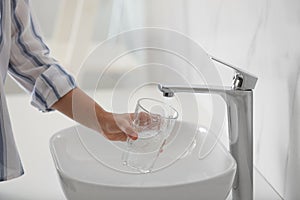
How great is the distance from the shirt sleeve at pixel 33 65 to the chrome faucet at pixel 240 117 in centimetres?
19

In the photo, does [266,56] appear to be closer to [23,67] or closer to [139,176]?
[139,176]

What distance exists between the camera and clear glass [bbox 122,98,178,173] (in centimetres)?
107

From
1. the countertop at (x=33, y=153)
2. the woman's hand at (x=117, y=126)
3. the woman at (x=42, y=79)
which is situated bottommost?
the countertop at (x=33, y=153)

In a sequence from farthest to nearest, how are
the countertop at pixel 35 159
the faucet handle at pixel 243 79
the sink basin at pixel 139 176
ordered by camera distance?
the countertop at pixel 35 159, the faucet handle at pixel 243 79, the sink basin at pixel 139 176

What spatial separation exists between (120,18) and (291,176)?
1665mm

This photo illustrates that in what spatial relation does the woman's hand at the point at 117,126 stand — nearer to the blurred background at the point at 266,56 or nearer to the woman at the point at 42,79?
the woman at the point at 42,79

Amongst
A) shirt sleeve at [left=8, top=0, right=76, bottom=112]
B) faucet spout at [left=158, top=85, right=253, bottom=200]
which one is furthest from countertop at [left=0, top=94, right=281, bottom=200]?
shirt sleeve at [left=8, top=0, right=76, bottom=112]

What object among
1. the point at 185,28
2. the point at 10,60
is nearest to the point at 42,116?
the point at 185,28

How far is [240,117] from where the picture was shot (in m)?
1.03

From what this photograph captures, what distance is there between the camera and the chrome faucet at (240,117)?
101 centimetres

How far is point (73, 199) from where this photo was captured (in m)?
0.92

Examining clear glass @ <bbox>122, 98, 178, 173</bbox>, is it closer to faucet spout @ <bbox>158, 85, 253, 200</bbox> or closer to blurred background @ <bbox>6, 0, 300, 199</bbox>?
faucet spout @ <bbox>158, 85, 253, 200</bbox>

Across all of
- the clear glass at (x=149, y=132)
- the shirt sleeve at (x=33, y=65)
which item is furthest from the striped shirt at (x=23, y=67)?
the clear glass at (x=149, y=132)

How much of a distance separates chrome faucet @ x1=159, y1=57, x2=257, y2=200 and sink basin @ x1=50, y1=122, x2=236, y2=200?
0.09 ft
